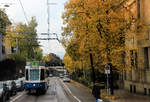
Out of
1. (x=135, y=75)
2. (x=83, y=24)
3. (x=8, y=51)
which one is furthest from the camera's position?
(x=8, y=51)

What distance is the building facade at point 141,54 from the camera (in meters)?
22.9

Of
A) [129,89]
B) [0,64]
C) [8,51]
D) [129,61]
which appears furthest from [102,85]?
[8,51]

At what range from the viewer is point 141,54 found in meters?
25.7

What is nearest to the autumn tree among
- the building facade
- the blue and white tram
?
the building facade

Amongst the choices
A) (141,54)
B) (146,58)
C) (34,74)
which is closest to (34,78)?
(34,74)

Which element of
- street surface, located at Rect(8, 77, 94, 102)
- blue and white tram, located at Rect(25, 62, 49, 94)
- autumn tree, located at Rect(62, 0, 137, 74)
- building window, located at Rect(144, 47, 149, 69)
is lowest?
street surface, located at Rect(8, 77, 94, 102)

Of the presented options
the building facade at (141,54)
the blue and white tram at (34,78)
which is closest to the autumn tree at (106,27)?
the building facade at (141,54)

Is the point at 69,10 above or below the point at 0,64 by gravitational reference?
above

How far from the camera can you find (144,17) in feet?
80.8

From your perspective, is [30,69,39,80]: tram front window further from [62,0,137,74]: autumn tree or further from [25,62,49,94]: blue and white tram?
[62,0,137,74]: autumn tree

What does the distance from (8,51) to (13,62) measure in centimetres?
1535

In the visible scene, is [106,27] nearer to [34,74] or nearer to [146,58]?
[146,58]

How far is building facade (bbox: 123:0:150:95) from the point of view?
22.9 metres

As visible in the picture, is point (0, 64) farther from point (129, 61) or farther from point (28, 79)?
point (129, 61)
